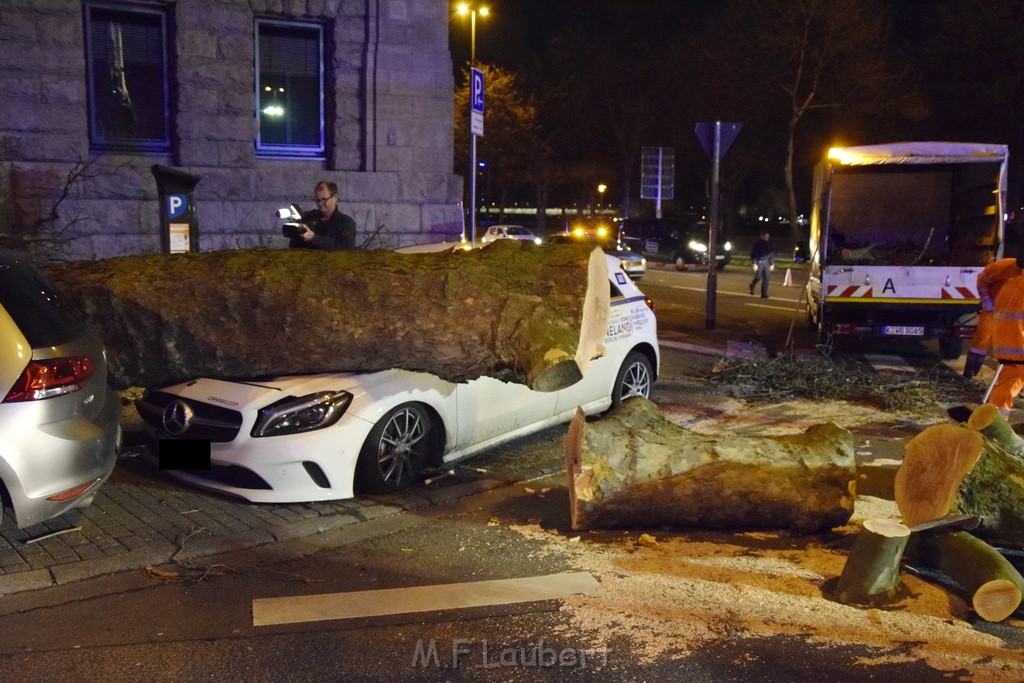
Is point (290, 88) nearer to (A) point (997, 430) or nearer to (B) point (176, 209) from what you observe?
(B) point (176, 209)

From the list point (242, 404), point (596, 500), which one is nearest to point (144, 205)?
point (242, 404)

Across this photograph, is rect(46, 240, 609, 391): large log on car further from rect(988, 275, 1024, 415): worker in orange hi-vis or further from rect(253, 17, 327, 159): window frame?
rect(253, 17, 327, 159): window frame

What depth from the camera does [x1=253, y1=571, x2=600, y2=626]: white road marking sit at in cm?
463

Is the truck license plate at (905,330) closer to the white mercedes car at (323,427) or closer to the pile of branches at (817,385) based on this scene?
the pile of branches at (817,385)

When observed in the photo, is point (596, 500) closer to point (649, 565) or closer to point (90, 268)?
point (649, 565)

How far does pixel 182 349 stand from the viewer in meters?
6.15

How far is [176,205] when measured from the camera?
9.74m

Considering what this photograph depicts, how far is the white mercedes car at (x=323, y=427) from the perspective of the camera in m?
5.81

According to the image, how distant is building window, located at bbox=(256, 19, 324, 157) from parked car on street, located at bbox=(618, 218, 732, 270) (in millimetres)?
18932

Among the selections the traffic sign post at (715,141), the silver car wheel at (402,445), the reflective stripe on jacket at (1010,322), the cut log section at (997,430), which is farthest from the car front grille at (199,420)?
the traffic sign post at (715,141)

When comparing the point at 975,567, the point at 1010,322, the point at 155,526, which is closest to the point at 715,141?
the point at 1010,322

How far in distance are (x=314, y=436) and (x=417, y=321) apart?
0.92 m

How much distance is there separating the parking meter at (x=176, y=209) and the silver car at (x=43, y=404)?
4.59 metres

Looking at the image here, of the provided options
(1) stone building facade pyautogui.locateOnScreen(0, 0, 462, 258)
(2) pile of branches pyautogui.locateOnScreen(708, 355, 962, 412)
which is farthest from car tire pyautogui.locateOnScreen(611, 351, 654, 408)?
(1) stone building facade pyautogui.locateOnScreen(0, 0, 462, 258)
